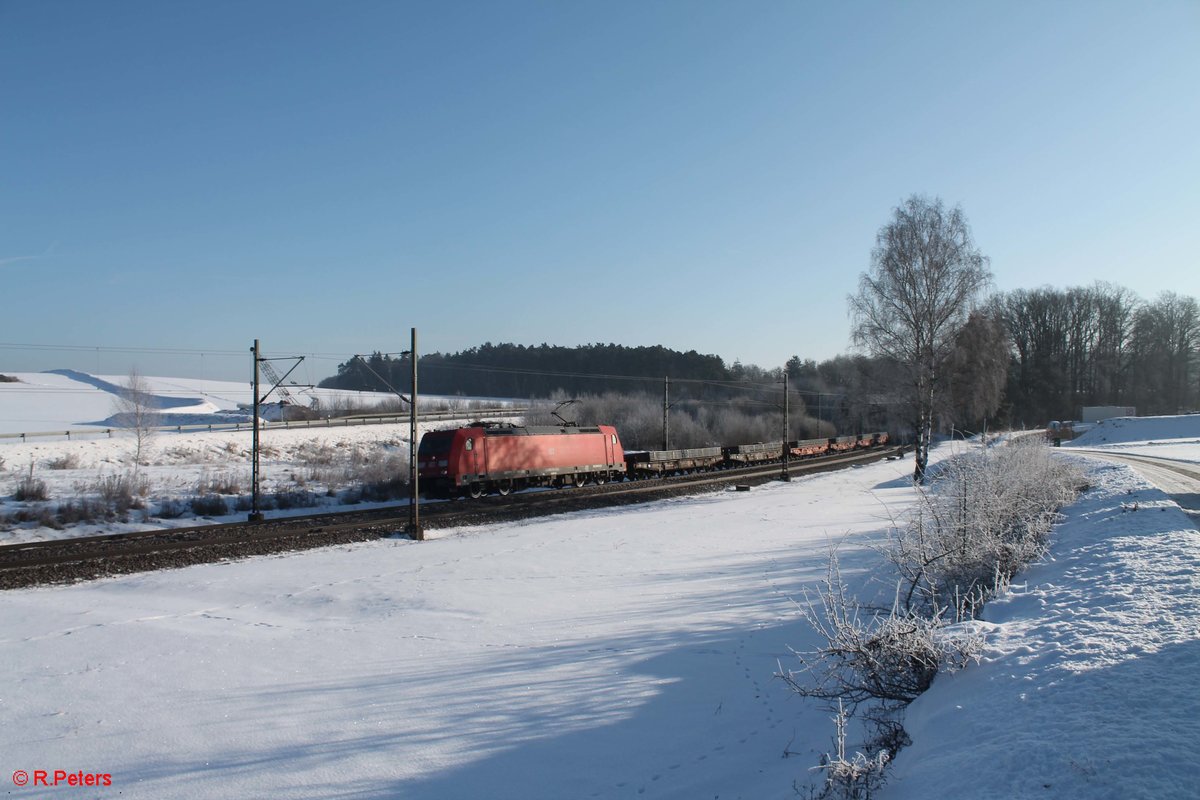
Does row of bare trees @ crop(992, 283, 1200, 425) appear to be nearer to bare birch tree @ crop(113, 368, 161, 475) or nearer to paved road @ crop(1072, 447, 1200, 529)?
paved road @ crop(1072, 447, 1200, 529)

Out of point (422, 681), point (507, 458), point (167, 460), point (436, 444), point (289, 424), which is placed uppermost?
point (289, 424)

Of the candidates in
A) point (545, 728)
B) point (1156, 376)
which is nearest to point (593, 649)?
point (545, 728)

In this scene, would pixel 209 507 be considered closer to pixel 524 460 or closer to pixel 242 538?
pixel 242 538

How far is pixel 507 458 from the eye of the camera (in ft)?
90.5

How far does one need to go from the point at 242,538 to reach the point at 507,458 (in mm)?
11974

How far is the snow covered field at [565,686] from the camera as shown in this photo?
385 centimetres

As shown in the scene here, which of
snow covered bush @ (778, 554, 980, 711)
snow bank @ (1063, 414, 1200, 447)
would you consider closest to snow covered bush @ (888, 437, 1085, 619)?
snow covered bush @ (778, 554, 980, 711)

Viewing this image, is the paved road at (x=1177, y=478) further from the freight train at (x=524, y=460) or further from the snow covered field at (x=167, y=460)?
the snow covered field at (x=167, y=460)

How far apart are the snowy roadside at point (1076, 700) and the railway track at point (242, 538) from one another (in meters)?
13.9

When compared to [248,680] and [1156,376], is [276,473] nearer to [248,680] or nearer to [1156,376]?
[248,680]

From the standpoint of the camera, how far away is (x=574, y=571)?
1241 centimetres

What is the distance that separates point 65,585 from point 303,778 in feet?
31.9

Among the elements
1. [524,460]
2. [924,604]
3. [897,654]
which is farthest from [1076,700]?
[524,460]

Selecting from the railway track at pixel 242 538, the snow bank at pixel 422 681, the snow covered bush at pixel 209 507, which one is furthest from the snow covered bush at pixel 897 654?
the snow covered bush at pixel 209 507
